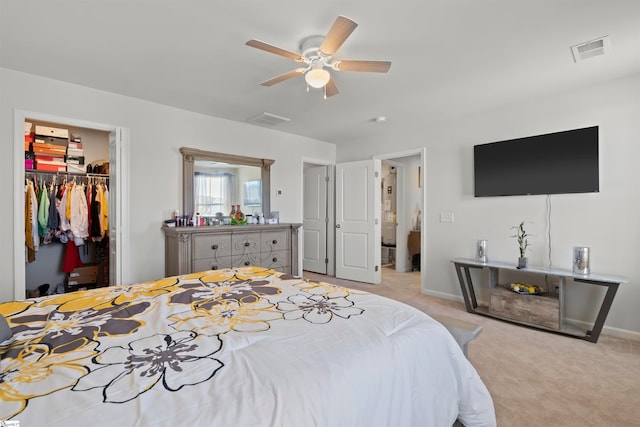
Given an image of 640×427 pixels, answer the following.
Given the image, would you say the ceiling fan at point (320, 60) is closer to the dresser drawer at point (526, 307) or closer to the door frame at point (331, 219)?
the dresser drawer at point (526, 307)

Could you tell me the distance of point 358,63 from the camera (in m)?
2.11

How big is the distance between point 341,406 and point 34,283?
15.6 feet

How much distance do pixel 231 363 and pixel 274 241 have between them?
10.5 ft

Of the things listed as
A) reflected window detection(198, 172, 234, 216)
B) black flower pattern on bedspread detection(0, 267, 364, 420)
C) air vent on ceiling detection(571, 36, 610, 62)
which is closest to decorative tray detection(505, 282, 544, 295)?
air vent on ceiling detection(571, 36, 610, 62)

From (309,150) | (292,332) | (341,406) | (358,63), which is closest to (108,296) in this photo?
(292,332)

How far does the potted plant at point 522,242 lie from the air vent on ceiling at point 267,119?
10.4ft

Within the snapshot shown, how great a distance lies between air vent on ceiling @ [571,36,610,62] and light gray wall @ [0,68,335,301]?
3535 millimetres

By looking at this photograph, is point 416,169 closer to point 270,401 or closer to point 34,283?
point 270,401

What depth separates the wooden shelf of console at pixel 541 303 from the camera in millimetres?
2660

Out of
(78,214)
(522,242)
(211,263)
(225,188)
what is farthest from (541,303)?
(78,214)

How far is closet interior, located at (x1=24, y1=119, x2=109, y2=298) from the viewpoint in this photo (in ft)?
11.6

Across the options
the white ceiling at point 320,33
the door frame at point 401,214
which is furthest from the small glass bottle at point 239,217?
the door frame at point 401,214

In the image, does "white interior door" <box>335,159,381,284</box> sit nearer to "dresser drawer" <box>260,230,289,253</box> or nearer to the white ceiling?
"dresser drawer" <box>260,230,289,253</box>

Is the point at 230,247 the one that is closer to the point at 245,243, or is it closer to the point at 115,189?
the point at 245,243
